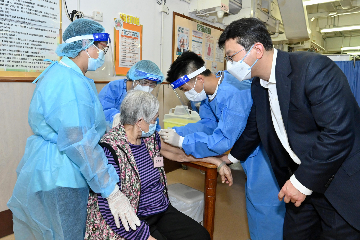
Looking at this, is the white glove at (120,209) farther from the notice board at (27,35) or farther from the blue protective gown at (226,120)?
the notice board at (27,35)

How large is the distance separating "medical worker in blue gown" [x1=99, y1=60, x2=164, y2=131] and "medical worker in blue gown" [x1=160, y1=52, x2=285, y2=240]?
28cm

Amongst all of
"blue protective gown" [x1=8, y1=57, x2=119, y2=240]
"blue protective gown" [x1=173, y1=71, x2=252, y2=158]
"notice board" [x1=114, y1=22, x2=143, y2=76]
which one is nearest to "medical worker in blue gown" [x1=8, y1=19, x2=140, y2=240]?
"blue protective gown" [x1=8, y1=57, x2=119, y2=240]

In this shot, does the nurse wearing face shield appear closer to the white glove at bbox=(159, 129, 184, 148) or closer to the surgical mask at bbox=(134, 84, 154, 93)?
the white glove at bbox=(159, 129, 184, 148)

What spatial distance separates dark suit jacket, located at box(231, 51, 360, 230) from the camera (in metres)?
0.98

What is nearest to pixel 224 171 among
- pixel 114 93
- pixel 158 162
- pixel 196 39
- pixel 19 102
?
pixel 158 162

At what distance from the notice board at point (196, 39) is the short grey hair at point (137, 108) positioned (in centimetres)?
186

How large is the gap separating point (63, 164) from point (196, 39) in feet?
9.66

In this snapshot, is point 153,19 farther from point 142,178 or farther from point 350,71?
point 350,71

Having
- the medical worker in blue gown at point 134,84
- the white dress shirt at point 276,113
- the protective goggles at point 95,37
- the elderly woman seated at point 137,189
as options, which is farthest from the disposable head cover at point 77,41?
the white dress shirt at point 276,113

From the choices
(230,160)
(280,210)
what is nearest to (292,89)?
(230,160)

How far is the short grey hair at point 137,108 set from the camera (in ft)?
Answer: 4.64

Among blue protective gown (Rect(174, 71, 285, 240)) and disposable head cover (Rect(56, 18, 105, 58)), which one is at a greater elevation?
disposable head cover (Rect(56, 18, 105, 58))

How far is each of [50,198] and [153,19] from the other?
8.00ft

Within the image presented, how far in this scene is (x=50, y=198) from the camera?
1.20m
